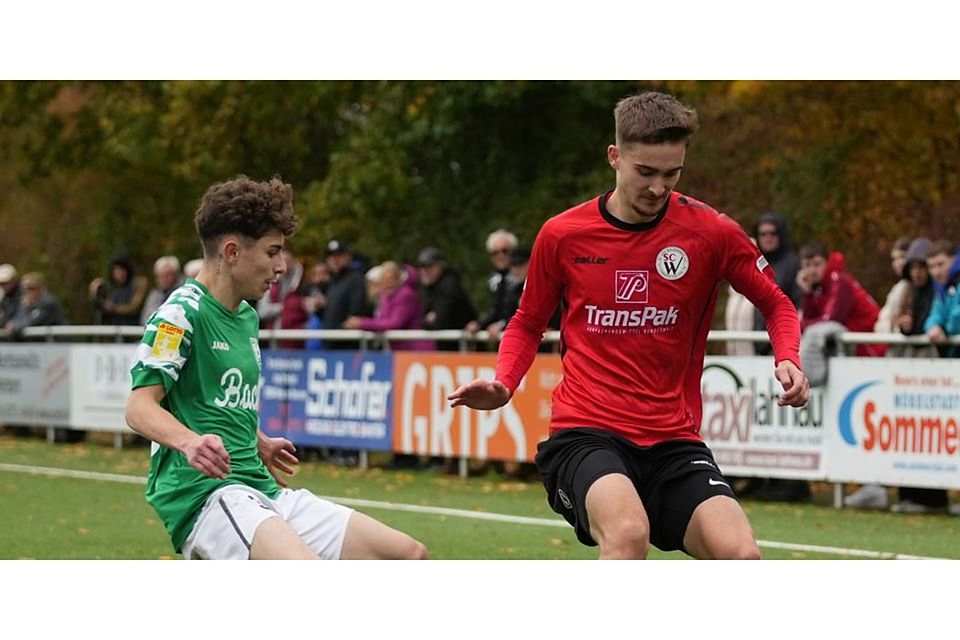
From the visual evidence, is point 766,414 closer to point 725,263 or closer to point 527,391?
point 527,391

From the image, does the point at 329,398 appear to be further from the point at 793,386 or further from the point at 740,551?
the point at 740,551

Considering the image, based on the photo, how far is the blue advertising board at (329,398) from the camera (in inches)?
684

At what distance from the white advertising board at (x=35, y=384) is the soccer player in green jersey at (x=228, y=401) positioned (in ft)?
54.9

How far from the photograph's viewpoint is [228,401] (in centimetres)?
620

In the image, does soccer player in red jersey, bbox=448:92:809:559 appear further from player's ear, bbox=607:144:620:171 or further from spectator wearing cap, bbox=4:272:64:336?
spectator wearing cap, bbox=4:272:64:336

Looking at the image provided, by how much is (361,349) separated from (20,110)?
19.5m

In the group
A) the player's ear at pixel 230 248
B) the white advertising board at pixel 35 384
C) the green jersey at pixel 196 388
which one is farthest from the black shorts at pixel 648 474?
the white advertising board at pixel 35 384

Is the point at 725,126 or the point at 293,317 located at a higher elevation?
the point at 725,126

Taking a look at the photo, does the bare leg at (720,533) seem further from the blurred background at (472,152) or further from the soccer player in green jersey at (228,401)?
the blurred background at (472,152)

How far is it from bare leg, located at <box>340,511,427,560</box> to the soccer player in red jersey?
57 cm

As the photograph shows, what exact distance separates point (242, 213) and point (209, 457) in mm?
1064

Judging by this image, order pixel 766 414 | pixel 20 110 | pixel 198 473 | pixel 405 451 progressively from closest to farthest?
1. pixel 198 473
2. pixel 766 414
3. pixel 405 451
4. pixel 20 110

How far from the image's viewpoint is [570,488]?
6184 mm

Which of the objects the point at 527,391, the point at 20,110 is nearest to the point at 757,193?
the point at 527,391
